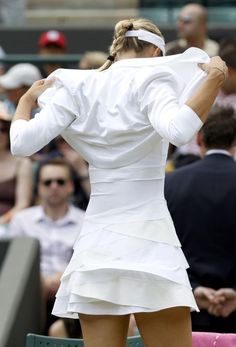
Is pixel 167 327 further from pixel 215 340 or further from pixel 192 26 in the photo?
pixel 192 26

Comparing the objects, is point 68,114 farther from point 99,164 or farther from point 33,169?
point 33,169

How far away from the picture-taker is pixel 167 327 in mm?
3896

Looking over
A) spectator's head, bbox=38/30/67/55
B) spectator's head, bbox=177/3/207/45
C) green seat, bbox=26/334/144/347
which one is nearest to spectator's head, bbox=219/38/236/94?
spectator's head, bbox=177/3/207/45

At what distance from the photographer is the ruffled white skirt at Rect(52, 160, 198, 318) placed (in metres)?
3.89

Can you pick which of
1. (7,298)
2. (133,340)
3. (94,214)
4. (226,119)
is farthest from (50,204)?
(94,214)

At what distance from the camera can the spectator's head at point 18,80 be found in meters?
9.89

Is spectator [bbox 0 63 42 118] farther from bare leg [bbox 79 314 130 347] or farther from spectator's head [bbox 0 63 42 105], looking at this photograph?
bare leg [bbox 79 314 130 347]

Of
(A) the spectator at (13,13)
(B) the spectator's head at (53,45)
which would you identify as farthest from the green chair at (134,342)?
(A) the spectator at (13,13)

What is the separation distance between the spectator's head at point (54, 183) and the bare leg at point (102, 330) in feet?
12.5

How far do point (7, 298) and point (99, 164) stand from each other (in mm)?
2327

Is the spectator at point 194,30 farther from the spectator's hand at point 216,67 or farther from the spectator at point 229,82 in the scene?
the spectator's hand at point 216,67

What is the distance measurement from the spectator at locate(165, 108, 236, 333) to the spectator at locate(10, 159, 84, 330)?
5.94 ft

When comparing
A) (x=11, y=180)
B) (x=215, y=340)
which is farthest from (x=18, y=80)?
(x=215, y=340)

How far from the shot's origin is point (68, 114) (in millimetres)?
4008
